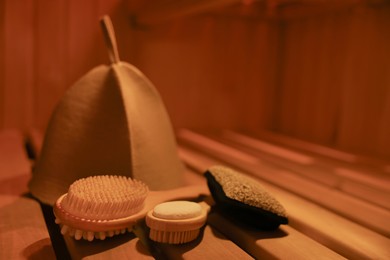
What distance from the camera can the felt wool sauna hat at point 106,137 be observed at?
52 cm

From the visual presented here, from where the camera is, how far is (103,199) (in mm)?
406

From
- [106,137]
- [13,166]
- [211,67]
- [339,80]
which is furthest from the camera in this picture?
[211,67]

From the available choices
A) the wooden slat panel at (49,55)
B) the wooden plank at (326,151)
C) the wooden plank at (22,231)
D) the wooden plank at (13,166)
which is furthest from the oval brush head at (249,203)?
the wooden slat panel at (49,55)

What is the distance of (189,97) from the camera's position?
4.10 feet

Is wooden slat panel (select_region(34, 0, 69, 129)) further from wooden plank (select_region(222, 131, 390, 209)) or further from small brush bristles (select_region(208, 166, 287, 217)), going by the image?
small brush bristles (select_region(208, 166, 287, 217))

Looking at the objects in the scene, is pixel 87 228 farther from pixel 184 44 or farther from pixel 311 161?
pixel 184 44

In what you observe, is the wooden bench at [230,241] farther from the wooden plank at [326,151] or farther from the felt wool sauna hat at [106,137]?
the wooden plank at [326,151]

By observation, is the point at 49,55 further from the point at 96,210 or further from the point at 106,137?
the point at 96,210

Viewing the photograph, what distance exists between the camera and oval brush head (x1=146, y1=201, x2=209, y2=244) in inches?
15.9

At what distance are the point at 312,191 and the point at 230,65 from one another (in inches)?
28.8

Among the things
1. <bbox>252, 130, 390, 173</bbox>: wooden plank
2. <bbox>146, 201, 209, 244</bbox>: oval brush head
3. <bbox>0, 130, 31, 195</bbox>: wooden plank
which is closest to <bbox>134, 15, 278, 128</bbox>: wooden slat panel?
<bbox>252, 130, 390, 173</bbox>: wooden plank

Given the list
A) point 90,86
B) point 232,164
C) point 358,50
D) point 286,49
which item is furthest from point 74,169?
point 286,49

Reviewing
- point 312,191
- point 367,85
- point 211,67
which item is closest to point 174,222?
point 312,191

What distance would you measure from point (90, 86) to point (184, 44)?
68 centimetres
